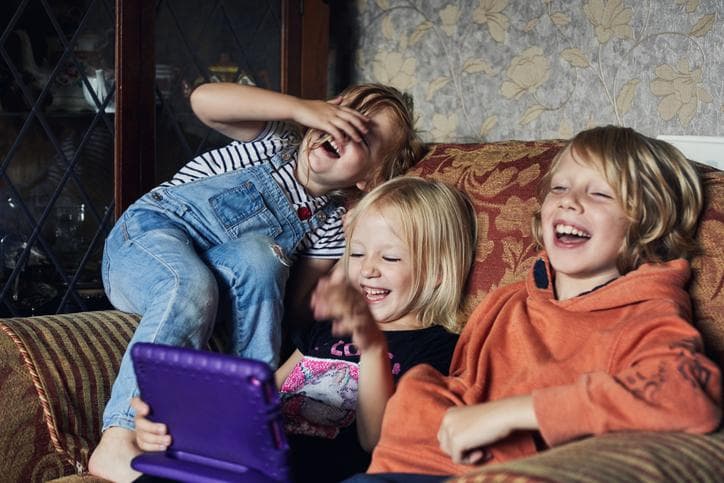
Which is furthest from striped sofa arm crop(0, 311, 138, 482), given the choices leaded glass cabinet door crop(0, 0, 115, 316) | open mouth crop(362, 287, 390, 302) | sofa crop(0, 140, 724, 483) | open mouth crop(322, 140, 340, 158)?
leaded glass cabinet door crop(0, 0, 115, 316)

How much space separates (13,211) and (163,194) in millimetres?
508

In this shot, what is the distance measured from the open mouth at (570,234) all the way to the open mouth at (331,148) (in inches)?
22.4

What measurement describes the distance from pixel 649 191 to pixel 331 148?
2.23 feet

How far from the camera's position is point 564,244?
136 centimetres

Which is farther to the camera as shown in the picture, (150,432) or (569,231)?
(569,231)

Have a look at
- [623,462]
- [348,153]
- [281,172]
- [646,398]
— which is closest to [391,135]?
[348,153]

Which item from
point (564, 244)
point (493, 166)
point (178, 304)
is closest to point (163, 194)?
point (178, 304)

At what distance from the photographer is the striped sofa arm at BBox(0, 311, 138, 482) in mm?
1412

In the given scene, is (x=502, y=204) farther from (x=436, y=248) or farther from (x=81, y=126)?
(x=81, y=126)

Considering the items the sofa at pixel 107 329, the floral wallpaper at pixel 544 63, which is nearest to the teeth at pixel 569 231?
the sofa at pixel 107 329

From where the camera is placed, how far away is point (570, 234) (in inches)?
53.9

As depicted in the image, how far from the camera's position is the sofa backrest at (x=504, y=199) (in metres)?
1.42

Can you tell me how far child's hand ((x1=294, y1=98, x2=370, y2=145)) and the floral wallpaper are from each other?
648 mm

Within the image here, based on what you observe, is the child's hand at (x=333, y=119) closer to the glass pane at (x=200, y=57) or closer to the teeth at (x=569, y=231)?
the teeth at (x=569, y=231)
